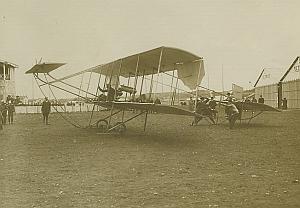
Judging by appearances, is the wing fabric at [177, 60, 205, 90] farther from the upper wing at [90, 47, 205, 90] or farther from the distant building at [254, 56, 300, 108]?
the distant building at [254, 56, 300, 108]

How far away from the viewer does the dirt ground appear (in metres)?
3.93

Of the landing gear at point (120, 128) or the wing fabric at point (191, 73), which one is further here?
the landing gear at point (120, 128)

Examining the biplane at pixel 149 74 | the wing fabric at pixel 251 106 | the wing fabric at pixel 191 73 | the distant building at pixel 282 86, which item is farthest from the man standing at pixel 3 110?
the distant building at pixel 282 86

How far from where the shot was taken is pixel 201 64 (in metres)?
8.79

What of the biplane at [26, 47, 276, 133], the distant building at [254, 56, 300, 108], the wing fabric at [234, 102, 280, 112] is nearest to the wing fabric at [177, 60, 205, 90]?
the biplane at [26, 47, 276, 133]

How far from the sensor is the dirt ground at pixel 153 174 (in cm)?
393

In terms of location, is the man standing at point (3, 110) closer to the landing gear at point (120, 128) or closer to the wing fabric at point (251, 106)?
the landing gear at point (120, 128)

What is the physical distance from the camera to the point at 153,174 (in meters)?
5.20

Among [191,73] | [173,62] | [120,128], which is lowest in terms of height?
[120,128]

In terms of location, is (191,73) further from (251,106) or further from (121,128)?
(251,106)

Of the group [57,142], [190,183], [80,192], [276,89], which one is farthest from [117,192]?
[276,89]

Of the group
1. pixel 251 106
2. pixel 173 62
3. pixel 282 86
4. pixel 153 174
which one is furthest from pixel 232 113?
pixel 282 86

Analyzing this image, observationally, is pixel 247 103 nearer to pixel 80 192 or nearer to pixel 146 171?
pixel 146 171

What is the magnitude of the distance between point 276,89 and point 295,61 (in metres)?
3.13
